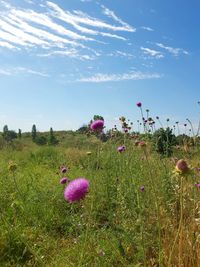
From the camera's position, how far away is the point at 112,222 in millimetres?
3428

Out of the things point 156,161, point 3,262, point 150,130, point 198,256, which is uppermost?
point 150,130

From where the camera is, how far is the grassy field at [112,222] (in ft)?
8.77

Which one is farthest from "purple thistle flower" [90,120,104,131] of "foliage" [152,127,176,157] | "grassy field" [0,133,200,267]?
"foliage" [152,127,176,157]

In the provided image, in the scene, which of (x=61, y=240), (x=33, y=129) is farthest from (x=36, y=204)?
(x=33, y=129)

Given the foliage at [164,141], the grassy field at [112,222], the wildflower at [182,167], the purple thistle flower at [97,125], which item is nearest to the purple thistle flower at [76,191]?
the grassy field at [112,222]

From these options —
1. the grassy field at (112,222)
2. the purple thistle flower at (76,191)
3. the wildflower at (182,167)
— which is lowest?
the grassy field at (112,222)

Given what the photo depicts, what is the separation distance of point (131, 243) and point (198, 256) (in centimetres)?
77

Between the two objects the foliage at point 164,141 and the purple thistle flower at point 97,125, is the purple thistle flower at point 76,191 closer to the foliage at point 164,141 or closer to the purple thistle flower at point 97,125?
the purple thistle flower at point 97,125

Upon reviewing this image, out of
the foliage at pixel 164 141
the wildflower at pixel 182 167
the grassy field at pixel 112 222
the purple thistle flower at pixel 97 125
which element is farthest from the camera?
the foliage at pixel 164 141

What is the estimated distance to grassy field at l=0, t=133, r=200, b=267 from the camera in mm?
2672

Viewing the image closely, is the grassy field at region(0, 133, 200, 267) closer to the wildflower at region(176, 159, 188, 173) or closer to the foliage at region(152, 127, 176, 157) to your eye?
the wildflower at region(176, 159, 188, 173)

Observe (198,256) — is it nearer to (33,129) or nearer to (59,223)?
(59,223)

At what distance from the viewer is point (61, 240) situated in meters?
4.12

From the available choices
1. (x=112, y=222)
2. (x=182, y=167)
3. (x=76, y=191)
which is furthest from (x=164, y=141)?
(x=182, y=167)
